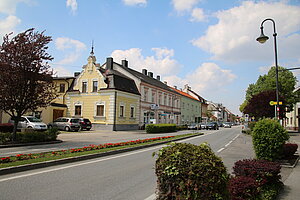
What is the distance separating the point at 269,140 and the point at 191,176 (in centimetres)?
628

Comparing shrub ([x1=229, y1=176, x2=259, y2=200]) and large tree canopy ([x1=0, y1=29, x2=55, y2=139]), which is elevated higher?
large tree canopy ([x1=0, y1=29, x2=55, y2=139])

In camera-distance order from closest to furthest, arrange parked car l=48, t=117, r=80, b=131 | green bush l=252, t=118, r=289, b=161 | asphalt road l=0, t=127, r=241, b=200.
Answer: asphalt road l=0, t=127, r=241, b=200 → green bush l=252, t=118, r=289, b=161 → parked car l=48, t=117, r=80, b=131

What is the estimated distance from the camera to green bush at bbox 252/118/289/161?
815cm

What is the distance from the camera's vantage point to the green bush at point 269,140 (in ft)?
26.7

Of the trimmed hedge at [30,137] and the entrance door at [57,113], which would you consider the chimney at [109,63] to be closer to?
the entrance door at [57,113]

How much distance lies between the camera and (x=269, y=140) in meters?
8.15

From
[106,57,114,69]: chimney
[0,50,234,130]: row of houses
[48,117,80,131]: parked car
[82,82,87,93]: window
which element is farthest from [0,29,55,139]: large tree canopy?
[106,57,114,69]: chimney

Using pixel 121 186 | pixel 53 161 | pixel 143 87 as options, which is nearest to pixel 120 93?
pixel 143 87

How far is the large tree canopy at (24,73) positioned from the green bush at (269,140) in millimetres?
12908

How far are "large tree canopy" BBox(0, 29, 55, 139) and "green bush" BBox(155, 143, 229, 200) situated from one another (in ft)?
44.4

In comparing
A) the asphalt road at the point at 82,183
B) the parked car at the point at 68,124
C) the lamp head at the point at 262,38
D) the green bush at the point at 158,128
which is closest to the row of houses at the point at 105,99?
the green bush at the point at 158,128

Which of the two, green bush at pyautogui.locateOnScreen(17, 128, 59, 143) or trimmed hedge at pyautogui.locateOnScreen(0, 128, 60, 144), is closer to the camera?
trimmed hedge at pyautogui.locateOnScreen(0, 128, 60, 144)

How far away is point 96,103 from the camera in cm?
3403

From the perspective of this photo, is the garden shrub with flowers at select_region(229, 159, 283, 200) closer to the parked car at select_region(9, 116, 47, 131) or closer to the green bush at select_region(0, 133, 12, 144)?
the green bush at select_region(0, 133, 12, 144)
